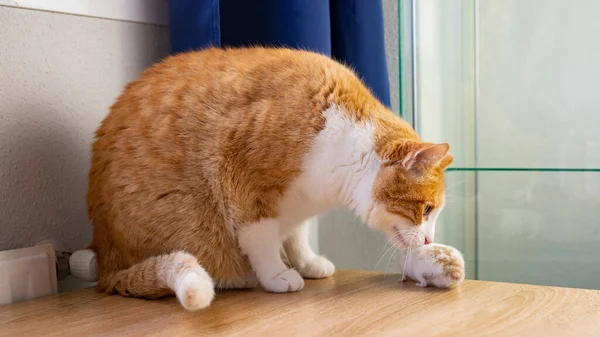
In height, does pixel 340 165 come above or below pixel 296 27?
below

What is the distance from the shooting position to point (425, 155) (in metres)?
1.16

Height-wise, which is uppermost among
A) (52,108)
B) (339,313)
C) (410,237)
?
(52,108)

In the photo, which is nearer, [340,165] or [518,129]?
[340,165]

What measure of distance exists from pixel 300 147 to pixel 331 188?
0.33 ft

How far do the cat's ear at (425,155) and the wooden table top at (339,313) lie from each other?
0.24m

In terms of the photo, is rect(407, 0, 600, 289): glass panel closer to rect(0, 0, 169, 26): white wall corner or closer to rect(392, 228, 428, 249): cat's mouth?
rect(392, 228, 428, 249): cat's mouth

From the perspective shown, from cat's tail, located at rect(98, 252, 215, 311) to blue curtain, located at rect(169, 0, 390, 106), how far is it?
0.56 metres

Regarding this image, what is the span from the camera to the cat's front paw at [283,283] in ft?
4.06

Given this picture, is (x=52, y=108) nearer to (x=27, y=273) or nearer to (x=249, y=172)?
(x=27, y=273)

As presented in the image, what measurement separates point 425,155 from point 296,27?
A: 19.0 inches

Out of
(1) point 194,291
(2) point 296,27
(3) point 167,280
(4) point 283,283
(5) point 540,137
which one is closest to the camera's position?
(1) point 194,291

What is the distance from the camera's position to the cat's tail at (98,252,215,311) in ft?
3.33

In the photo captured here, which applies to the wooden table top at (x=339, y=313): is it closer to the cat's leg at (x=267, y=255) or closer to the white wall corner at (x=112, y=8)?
the cat's leg at (x=267, y=255)

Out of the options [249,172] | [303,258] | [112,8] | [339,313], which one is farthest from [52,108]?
[339,313]
